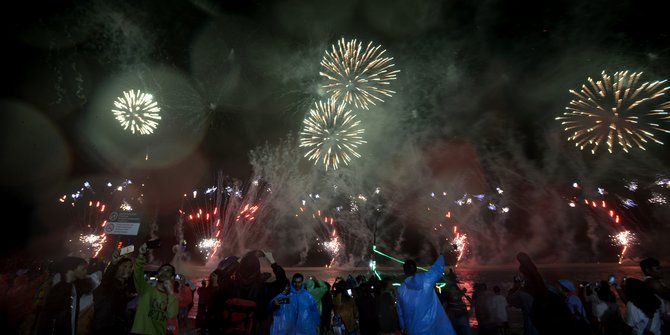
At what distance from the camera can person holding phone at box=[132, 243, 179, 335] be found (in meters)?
5.05

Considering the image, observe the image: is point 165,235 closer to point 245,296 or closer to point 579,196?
point 245,296

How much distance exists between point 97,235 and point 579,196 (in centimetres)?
8742

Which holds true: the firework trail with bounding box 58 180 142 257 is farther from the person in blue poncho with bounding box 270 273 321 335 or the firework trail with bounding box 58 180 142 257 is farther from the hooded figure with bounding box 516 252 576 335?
the hooded figure with bounding box 516 252 576 335

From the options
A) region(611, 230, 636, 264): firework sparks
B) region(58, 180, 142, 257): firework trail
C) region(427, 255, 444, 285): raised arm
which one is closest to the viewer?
region(427, 255, 444, 285): raised arm

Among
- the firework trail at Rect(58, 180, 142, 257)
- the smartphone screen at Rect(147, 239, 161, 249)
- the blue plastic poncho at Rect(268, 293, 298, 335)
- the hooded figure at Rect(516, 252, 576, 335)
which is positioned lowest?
the blue plastic poncho at Rect(268, 293, 298, 335)

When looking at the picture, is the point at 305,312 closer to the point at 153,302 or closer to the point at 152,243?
the point at 153,302

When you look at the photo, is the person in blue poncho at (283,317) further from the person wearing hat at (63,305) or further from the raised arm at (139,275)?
the person wearing hat at (63,305)

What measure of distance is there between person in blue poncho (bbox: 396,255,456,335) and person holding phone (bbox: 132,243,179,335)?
4.05 m

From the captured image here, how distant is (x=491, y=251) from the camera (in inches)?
3654

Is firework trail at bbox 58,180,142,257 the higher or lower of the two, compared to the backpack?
higher

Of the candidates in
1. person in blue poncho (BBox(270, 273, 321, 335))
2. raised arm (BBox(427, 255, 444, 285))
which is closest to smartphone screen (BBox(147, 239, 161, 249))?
person in blue poncho (BBox(270, 273, 321, 335))

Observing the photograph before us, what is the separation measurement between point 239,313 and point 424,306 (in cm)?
307

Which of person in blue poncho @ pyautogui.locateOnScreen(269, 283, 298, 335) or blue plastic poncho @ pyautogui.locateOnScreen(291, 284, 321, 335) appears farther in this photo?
blue plastic poncho @ pyautogui.locateOnScreen(291, 284, 321, 335)

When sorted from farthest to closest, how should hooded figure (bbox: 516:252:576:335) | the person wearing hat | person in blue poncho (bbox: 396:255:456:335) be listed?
1. person in blue poncho (bbox: 396:255:456:335)
2. the person wearing hat
3. hooded figure (bbox: 516:252:576:335)
